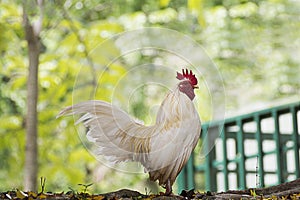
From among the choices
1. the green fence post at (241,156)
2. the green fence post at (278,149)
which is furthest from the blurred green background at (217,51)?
the green fence post at (278,149)

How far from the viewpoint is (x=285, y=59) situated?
8.39 metres

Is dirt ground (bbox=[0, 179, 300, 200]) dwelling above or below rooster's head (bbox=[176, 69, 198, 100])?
below

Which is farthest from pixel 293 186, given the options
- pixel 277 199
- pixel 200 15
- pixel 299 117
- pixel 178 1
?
pixel 178 1

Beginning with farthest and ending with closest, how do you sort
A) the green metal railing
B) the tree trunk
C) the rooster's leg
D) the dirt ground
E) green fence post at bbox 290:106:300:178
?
Result: the green metal railing
green fence post at bbox 290:106:300:178
the tree trunk
the rooster's leg
the dirt ground

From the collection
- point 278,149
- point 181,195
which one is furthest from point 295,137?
point 181,195

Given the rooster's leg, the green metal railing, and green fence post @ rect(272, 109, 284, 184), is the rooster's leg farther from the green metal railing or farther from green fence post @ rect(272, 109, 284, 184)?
green fence post @ rect(272, 109, 284, 184)

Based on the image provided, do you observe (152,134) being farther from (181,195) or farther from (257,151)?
(257,151)

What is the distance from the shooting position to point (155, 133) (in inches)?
79.3

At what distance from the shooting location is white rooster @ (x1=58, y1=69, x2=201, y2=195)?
1967 millimetres

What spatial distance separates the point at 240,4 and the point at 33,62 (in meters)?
5.31

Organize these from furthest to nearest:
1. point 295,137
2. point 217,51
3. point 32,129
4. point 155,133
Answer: point 217,51 → point 295,137 → point 32,129 → point 155,133

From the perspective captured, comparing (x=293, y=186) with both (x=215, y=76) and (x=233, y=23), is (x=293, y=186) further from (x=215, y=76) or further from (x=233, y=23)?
(x=233, y=23)

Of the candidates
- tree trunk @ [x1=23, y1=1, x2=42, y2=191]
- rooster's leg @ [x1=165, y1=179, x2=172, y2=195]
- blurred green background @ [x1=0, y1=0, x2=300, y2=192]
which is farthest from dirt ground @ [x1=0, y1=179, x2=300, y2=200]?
blurred green background @ [x1=0, y1=0, x2=300, y2=192]

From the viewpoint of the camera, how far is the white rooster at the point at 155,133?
1.97 metres
